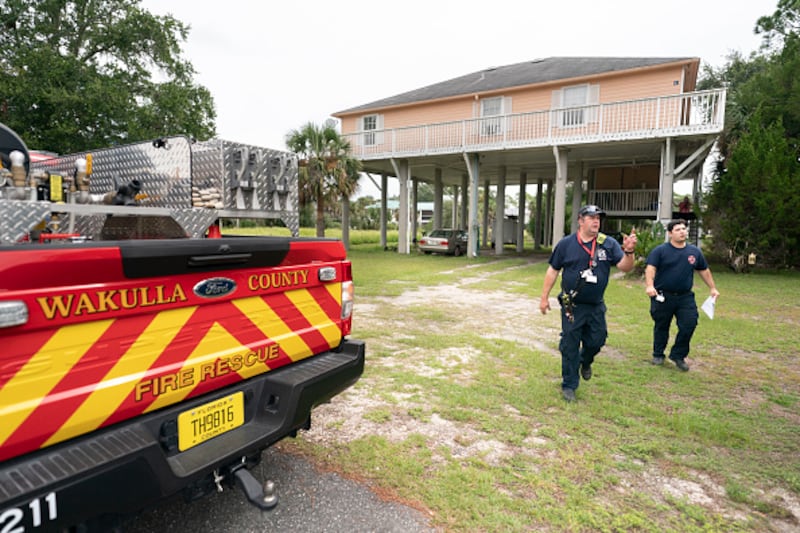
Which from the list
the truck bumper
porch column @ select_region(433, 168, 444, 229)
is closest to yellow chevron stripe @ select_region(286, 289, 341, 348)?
the truck bumper

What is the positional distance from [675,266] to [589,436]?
235 centimetres

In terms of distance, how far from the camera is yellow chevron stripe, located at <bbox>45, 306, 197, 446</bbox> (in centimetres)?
143

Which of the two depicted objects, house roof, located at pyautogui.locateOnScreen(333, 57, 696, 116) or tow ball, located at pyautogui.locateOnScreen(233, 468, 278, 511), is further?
house roof, located at pyautogui.locateOnScreen(333, 57, 696, 116)

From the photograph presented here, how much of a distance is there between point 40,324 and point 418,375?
344cm

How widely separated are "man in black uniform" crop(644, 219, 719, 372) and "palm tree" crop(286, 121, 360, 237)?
46.2ft

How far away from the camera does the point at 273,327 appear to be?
213 centimetres

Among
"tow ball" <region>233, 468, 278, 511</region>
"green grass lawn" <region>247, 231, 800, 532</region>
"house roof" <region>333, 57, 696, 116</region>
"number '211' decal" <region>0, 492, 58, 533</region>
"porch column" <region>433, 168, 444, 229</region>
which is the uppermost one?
"house roof" <region>333, 57, 696, 116</region>

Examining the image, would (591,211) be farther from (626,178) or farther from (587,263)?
(626,178)

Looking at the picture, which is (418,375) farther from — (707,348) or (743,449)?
(707,348)

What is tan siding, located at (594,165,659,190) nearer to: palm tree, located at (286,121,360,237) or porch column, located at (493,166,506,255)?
porch column, located at (493,166,506,255)

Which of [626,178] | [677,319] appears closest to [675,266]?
[677,319]

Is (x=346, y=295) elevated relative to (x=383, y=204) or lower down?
lower down

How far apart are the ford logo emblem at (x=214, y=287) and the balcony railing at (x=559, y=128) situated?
49.1 ft

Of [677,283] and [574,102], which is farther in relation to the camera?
[574,102]
